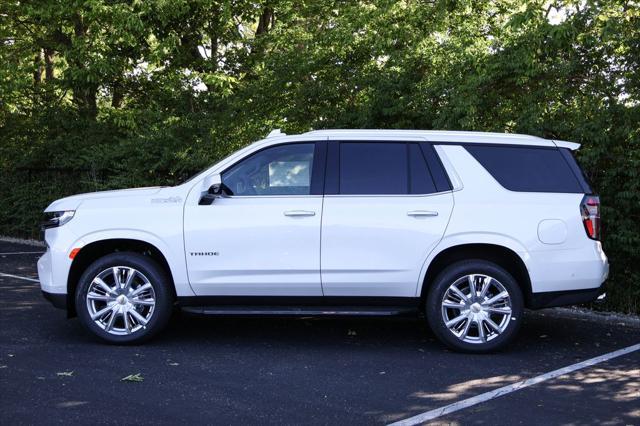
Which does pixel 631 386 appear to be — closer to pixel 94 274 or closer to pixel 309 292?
pixel 309 292

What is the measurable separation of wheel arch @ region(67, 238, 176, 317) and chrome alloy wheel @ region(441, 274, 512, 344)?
97.4 inches

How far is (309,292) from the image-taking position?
694cm

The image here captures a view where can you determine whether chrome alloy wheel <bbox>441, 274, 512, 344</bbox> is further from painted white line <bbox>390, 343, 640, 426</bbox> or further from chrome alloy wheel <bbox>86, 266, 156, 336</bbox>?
chrome alloy wheel <bbox>86, 266, 156, 336</bbox>

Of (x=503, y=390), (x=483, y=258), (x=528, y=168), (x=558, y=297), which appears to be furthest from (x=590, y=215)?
(x=503, y=390)

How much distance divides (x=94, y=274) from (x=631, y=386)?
14.9 feet

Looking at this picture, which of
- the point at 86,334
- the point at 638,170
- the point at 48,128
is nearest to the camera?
the point at 86,334

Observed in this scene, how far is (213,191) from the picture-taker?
7.00 meters

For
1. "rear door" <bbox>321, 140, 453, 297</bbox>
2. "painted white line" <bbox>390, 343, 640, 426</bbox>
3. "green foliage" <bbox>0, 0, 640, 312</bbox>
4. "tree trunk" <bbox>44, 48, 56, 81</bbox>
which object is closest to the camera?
"painted white line" <bbox>390, 343, 640, 426</bbox>

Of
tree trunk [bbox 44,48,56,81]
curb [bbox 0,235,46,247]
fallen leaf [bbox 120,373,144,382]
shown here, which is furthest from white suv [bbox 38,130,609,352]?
tree trunk [bbox 44,48,56,81]

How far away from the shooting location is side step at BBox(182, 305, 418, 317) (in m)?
6.91

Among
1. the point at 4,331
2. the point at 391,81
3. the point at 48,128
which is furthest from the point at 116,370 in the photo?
the point at 48,128

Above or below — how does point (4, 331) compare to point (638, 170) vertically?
below

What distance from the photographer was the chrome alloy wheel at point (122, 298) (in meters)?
7.05

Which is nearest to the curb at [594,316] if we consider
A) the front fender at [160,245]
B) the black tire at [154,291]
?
the front fender at [160,245]
